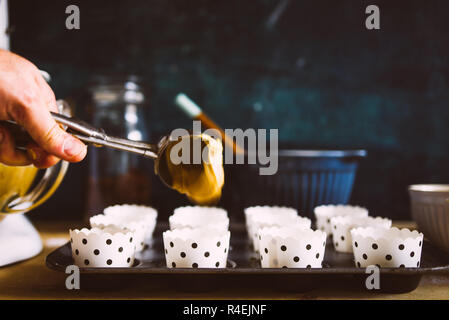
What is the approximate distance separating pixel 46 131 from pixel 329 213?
0.72 metres

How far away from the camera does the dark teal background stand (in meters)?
1.40

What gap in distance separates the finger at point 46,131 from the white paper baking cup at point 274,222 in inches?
16.3

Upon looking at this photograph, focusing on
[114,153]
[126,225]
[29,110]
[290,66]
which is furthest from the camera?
[290,66]

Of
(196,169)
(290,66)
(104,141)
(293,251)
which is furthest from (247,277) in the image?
(290,66)

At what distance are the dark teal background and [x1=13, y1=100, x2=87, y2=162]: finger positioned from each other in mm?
763

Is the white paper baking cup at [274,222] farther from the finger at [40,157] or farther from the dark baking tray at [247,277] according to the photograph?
the finger at [40,157]

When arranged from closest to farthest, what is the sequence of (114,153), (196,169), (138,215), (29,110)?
(29,110) → (196,169) → (138,215) → (114,153)

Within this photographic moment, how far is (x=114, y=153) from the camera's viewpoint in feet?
4.03

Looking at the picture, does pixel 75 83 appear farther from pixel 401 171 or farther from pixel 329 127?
pixel 401 171

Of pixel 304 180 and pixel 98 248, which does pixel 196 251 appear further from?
pixel 304 180

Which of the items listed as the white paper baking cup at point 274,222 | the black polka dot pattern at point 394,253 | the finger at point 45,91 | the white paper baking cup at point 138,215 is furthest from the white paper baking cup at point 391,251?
the finger at point 45,91

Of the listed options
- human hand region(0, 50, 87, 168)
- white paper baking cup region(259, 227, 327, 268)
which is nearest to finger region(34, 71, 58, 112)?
human hand region(0, 50, 87, 168)

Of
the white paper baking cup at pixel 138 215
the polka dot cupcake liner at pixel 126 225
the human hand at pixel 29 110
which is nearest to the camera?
the human hand at pixel 29 110

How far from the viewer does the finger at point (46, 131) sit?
2.06ft
